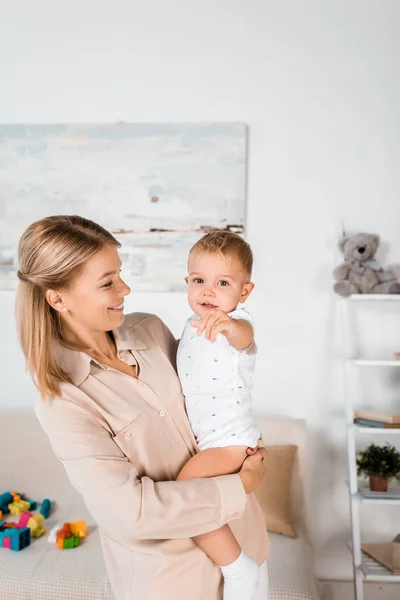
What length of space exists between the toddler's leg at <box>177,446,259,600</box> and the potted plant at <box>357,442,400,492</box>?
57.6 inches

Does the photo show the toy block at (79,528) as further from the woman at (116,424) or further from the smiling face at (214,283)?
the smiling face at (214,283)

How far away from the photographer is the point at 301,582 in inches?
88.8

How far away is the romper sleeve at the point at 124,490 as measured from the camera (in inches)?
47.4

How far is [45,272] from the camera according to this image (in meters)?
1.35

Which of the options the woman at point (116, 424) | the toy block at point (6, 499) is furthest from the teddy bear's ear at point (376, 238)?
the toy block at point (6, 499)

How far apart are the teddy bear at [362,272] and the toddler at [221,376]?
4.27 ft

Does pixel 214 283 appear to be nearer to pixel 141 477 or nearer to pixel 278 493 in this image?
pixel 141 477

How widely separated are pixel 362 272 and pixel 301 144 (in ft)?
2.41

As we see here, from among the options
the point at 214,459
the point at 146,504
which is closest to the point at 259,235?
the point at 214,459

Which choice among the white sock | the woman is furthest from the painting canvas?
the white sock

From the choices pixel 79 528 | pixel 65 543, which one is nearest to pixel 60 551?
pixel 65 543

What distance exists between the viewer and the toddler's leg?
1.33 m

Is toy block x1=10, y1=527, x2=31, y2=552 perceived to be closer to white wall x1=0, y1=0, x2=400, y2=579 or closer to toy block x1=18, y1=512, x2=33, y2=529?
toy block x1=18, y1=512, x2=33, y2=529

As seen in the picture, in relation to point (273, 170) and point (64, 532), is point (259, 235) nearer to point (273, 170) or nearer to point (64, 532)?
point (273, 170)
